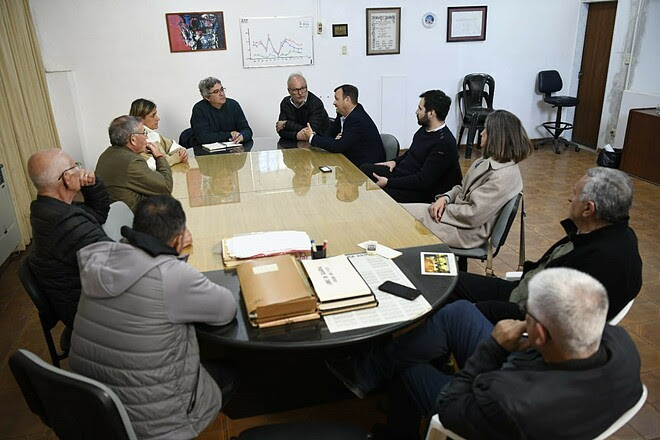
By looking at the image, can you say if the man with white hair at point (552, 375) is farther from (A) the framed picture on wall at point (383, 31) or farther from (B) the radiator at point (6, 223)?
(A) the framed picture on wall at point (383, 31)

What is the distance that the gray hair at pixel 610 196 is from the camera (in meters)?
1.94

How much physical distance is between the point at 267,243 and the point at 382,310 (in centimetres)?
69

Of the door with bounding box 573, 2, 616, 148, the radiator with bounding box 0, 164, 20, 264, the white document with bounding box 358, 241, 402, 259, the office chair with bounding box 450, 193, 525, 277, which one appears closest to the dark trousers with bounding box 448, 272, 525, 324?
the office chair with bounding box 450, 193, 525, 277

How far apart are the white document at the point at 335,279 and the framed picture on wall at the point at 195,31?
494 centimetres

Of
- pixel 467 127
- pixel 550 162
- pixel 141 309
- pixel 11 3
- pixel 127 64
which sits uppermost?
pixel 11 3

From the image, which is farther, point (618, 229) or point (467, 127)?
point (467, 127)

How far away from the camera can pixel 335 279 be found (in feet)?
6.23

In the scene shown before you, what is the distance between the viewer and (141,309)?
1526mm

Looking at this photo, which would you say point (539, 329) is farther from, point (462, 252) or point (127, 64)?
point (127, 64)

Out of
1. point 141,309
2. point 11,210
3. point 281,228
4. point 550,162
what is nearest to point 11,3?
point 11,210

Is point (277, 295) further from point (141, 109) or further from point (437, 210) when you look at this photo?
point (141, 109)

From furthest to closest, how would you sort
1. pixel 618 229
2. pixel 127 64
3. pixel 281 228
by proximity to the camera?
pixel 127 64, pixel 281 228, pixel 618 229

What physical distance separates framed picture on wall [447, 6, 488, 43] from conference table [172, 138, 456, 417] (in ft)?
12.0

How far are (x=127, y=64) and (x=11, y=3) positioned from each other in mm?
1485
